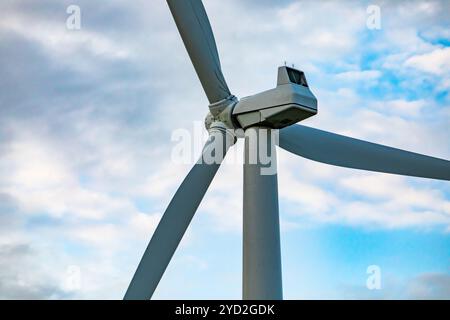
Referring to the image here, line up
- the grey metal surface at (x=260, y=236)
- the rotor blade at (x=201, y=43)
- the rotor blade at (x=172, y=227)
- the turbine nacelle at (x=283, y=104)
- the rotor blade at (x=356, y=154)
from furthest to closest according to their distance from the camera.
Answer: the rotor blade at (x=356, y=154) → the rotor blade at (x=201, y=43) → the turbine nacelle at (x=283, y=104) → the grey metal surface at (x=260, y=236) → the rotor blade at (x=172, y=227)

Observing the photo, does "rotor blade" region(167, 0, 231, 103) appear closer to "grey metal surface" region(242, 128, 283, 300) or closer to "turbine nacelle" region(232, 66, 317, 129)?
"turbine nacelle" region(232, 66, 317, 129)

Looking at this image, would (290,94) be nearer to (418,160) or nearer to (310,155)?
(310,155)

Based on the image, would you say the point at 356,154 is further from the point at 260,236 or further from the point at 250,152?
the point at 260,236

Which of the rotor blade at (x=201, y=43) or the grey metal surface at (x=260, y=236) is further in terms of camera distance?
the rotor blade at (x=201, y=43)

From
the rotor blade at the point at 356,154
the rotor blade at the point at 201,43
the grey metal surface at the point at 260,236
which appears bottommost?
the grey metal surface at the point at 260,236

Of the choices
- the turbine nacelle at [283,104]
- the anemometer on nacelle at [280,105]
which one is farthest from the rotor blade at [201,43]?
the turbine nacelle at [283,104]

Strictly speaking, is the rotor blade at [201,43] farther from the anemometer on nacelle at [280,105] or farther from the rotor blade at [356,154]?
the rotor blade at [356,154]

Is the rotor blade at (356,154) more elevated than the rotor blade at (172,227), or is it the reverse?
the rotor blade at (356,154)

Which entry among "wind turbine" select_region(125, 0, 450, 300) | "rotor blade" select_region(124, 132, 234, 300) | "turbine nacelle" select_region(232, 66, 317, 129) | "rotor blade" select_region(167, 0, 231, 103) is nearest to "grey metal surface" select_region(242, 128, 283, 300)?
"wind turbine" select_region(125, 0, 450, 300)
